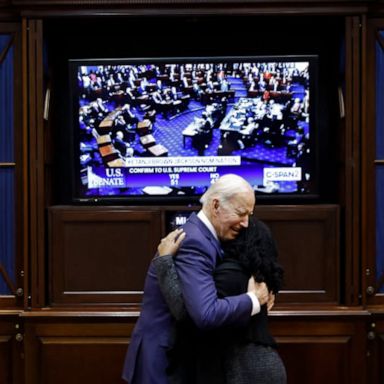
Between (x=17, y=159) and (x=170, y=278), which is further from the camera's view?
(x=17, y=159)

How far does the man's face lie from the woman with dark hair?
4cm

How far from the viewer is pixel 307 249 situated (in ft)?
12.1

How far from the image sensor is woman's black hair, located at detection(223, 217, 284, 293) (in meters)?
2.34

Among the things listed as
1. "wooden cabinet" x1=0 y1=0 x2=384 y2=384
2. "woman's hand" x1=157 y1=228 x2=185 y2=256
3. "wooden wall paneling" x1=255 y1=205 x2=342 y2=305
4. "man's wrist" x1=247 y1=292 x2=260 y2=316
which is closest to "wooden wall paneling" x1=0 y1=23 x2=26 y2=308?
"wooden cabinet" x1=0 y1=0 x2=384 y2=384

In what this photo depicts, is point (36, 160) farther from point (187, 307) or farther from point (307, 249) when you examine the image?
point (187, 307)

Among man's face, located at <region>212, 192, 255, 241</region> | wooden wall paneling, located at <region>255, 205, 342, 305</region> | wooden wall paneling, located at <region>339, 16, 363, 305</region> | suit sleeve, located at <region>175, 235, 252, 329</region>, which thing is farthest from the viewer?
wooden wall paneling, located at <region>255, 205, 342, 305</region>

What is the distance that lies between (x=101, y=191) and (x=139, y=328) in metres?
1.35

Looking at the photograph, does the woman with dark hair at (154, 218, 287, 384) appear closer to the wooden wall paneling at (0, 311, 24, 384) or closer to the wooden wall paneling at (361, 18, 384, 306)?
the wooden wall paneling at (361, 18, 384, 306)

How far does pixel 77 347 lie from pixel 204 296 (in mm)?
1558

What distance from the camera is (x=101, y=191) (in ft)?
12.4

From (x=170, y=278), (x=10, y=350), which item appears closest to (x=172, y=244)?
(x=170, y=278)

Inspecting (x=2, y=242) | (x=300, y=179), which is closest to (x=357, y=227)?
(x=300, y=179)

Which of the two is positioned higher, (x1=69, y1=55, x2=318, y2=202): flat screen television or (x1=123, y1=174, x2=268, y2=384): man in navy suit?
(x1=69, y1=55, x2=318, y2=202): flat screen television

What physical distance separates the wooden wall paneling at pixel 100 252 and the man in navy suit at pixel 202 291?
1144 mm
